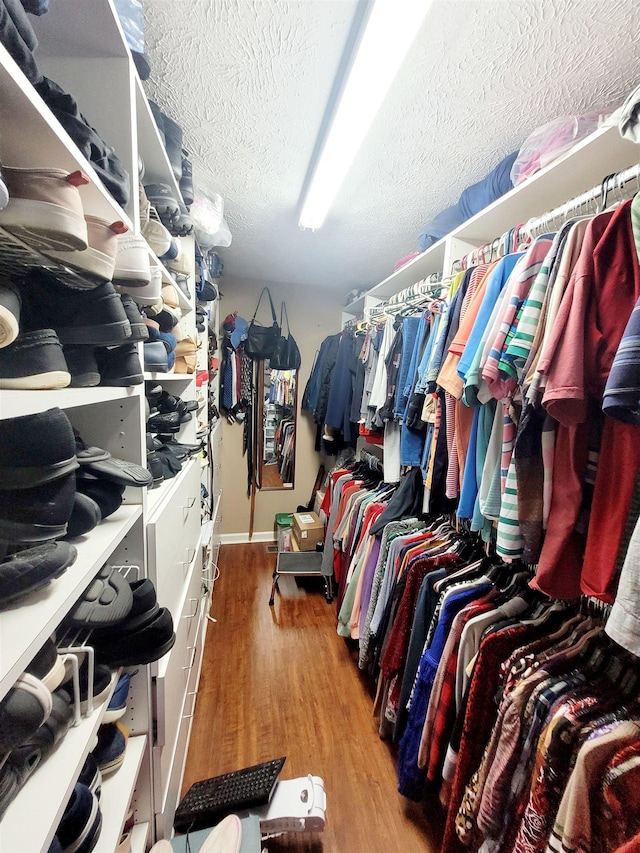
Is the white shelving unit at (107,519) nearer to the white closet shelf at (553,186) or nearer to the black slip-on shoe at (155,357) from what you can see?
the black slip-on shoe at (155,357)

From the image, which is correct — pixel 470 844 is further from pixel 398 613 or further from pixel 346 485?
pixel 346 485

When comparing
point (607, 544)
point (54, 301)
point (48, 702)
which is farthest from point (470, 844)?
point (54, 301)

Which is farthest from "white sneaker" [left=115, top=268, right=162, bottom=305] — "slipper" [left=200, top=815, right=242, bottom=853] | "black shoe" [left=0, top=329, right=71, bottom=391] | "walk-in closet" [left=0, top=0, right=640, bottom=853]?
"slipper" [left=200, top=815, right=242, bottom=853]

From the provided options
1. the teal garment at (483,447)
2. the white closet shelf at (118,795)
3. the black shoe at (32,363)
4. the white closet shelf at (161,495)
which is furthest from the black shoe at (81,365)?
the teal garment at (483,447)

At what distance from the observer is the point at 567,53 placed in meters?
0.82

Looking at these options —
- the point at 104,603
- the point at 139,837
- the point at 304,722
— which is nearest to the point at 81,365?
the point at 104,603

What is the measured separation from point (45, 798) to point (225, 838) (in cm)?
82

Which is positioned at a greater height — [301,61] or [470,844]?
[301,61]

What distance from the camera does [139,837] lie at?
792 mm

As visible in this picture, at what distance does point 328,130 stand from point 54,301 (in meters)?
0.98

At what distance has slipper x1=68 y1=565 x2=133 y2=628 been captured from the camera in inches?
22.2

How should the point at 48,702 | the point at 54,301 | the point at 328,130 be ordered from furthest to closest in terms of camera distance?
the point at 328,130 → the point at 54,301 → the point at 48,702

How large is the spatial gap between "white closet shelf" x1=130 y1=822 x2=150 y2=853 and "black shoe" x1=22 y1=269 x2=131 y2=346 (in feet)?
3.69

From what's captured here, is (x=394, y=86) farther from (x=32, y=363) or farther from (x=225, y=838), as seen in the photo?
(x=225, y=838)
